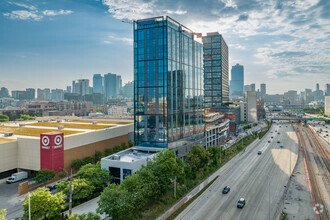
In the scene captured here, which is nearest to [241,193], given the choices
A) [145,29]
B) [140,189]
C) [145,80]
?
[140,189]

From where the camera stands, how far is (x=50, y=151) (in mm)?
51219

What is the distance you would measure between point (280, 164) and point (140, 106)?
1949 inches

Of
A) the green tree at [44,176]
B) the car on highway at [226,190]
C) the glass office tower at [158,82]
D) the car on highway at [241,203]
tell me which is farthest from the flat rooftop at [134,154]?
the car on highway at [241,203]

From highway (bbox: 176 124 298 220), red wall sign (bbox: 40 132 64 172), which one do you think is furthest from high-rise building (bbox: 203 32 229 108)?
red wall sign (bbox: 40 132 64 172)

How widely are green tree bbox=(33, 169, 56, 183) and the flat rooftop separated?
12020 mm

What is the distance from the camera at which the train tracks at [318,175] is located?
41.1 meters

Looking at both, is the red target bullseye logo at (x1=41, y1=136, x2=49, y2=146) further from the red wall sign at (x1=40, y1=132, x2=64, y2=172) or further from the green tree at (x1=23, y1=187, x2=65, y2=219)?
the green tree at (x1=23, y1=187, x2=65, y2=219)

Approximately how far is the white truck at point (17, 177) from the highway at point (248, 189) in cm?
4075

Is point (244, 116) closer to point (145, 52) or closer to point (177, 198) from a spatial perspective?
point (145, 52)

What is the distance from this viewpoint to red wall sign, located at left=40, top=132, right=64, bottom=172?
5119cm

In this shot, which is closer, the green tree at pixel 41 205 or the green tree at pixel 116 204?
the green tree at pixel 41 205

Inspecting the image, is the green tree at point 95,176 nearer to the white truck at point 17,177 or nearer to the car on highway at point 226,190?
the white truck at point 17,177

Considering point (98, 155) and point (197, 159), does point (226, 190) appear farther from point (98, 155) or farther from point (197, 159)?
point (98, 155)

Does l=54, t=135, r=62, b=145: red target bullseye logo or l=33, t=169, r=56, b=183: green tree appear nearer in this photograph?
l=33, t=169, r=56, b=183: green tree
